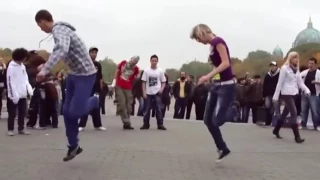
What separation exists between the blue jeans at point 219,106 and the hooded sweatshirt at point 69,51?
1652 mm

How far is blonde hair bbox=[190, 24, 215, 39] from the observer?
7680mm

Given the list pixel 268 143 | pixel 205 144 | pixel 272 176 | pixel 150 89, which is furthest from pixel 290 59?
pixel 272 176

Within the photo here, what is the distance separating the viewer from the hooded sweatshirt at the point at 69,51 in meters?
6.92

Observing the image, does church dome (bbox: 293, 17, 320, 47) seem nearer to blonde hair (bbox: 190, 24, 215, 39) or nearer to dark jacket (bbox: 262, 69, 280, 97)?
dark jacket (bbox: 262, 69, 280, 97)

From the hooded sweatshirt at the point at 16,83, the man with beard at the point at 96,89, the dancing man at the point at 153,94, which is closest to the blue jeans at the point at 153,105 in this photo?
the dancing man at the point at 153,94

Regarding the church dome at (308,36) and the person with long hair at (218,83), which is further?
the church dome at (308,36)

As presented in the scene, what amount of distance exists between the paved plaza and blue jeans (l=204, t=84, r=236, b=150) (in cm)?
47

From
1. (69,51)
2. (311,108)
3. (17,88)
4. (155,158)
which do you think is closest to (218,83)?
(155,158)

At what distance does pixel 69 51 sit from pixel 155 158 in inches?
78.2

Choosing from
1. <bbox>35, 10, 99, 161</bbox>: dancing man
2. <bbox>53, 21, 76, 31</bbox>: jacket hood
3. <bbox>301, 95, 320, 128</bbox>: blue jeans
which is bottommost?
<bbox>301, 95, 320, 128</bbox>: blue jeans

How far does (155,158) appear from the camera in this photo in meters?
8.08

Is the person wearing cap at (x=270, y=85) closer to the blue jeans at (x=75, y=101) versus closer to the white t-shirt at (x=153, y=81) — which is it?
the white t-shirt at (x=153, y=81)

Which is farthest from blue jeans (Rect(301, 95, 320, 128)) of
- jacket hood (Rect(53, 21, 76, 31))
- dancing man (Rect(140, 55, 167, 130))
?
jacket hood (Rect(53, 21, 76, 31))

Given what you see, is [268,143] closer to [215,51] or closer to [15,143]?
[215,51]
